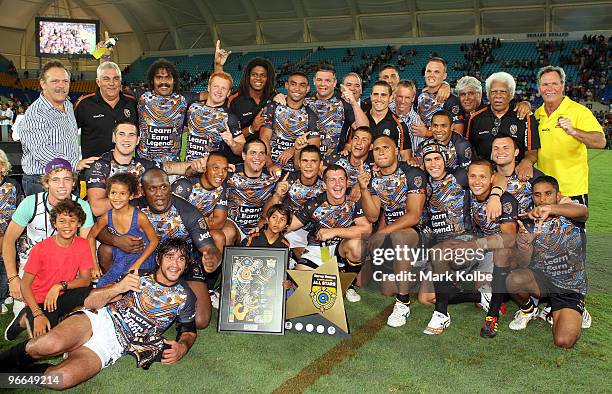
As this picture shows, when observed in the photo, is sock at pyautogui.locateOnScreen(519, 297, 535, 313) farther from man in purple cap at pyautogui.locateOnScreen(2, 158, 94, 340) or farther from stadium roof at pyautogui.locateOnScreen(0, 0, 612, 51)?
stadium roof at pyautogui.locateOnScreen(0, 0, 612, 51)

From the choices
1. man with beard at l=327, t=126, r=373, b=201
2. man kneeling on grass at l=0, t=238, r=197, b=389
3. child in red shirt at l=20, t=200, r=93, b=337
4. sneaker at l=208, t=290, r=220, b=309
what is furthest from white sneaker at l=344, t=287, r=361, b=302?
child in red shirt at l=20, t=200, r=93, b=337

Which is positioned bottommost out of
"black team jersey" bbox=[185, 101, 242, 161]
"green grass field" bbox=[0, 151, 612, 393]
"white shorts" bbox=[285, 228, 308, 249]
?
"green grass field" bbox=[0, 151, 612, 393]

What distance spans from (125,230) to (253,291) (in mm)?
1163

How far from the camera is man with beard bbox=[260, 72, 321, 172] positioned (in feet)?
18.1

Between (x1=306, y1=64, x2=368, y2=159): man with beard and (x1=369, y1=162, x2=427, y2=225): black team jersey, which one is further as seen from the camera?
(x1=306, y1=64, x2=368, y2=159): man with beard

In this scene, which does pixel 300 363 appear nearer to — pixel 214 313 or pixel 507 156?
pixel 214 313

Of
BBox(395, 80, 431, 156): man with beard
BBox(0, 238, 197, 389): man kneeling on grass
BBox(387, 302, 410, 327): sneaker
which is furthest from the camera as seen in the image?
BBox(395, 80, 431, 156): man with beard

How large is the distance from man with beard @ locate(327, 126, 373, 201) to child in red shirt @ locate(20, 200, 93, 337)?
96.3 inches

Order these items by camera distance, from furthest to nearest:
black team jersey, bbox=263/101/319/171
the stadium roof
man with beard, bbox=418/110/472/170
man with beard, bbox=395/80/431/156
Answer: the stadium roof → man with beard, bbox=395/80/431/156 → black team jersey, bbox=263/101/319/171 → man with beard, bbox=418/110/472/170

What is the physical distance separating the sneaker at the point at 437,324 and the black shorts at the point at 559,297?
842mm

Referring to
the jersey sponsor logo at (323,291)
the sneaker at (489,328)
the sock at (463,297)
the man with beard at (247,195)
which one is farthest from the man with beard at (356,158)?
the sneaker at (489,328)

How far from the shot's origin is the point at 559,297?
4.34 m

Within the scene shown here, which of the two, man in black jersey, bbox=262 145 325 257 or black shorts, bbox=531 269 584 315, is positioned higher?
man in black jersey, bbox=262 145 325 257

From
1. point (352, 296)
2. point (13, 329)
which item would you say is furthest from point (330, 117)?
point (13, 329)
